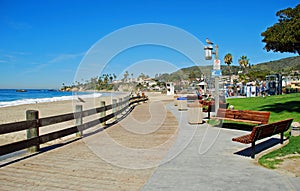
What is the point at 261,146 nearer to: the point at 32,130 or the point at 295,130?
the point at 295,130

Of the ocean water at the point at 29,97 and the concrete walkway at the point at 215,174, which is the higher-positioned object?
the concrete walkway at the point at 215,174

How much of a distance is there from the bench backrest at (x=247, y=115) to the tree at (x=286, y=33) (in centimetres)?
455

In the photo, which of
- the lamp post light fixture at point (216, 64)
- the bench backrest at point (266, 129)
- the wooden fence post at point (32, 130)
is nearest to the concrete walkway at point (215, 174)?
the bench backrest at point (266, 129)

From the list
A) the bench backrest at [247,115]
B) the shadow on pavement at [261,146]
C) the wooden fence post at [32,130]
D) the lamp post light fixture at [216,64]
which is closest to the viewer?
the shadow on pavement at [261,146]

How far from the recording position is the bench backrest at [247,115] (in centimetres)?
850

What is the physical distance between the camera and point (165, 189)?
13.2 feet

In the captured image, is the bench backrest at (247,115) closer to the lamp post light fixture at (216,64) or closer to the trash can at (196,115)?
the lamp post light fixture at (216,64)

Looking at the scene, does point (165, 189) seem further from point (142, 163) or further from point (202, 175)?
point (142, 163)

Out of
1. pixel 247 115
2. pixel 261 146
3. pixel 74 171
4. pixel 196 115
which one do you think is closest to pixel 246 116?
pixel 247 115

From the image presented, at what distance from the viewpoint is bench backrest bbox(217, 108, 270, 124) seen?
850cm

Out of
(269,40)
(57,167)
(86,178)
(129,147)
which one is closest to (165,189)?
(86,178)

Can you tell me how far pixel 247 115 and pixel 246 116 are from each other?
52 mm

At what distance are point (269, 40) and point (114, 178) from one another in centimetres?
1128

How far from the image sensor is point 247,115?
9.24 meters
